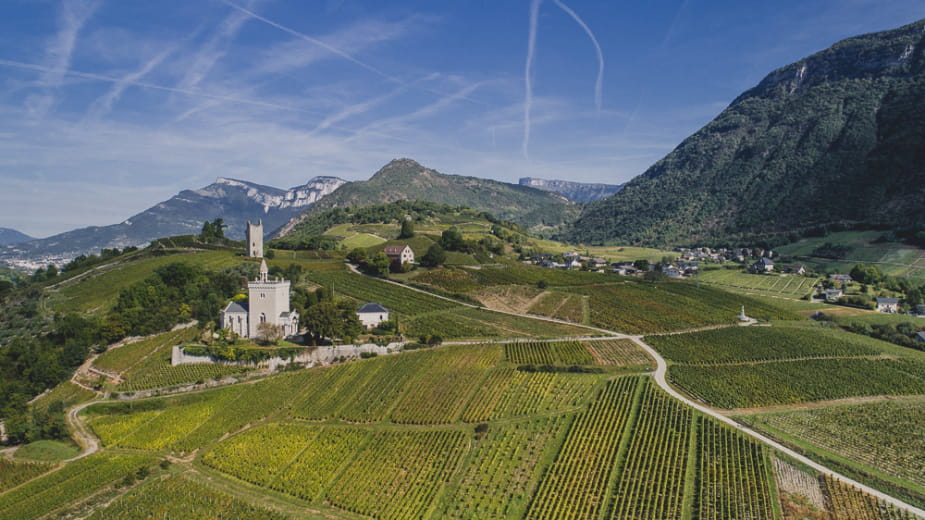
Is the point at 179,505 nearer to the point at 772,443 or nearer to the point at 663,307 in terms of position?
the point at 772,443

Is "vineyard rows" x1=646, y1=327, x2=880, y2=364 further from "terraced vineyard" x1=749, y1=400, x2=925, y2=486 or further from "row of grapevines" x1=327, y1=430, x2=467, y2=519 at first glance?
"row of grapevines" x1=327, y1=430, x2=467, y2=519

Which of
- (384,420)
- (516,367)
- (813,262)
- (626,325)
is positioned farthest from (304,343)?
(813,262)

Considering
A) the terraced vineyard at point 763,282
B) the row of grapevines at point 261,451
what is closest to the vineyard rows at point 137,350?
the row of grapevines at point 261,451

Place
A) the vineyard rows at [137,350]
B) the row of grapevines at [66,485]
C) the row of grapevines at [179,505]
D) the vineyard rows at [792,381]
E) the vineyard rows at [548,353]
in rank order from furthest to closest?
the vineyard rows at [137,350] → the vineyard rows at [548,353] → the vineyard rows at [792,381] → the row of grapevines at [66,485] → the row of grapevines at [179,505]

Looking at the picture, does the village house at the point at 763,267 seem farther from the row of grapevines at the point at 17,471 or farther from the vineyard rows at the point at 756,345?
the row of grapevines at the point at 17,471

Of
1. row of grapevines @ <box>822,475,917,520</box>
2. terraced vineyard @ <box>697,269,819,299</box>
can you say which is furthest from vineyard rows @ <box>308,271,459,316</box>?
terraced vineyard @ <box>697,269,819,299</box>
